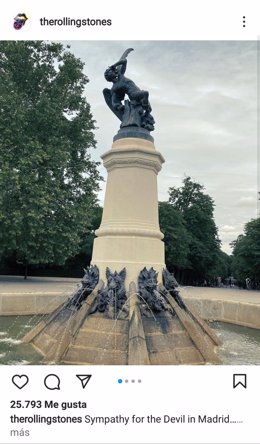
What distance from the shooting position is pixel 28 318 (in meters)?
13.9

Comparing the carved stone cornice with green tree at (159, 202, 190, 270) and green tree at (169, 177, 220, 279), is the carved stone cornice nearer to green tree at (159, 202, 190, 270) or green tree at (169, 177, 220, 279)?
Answer: green tree at (159, 202, 190, 270)

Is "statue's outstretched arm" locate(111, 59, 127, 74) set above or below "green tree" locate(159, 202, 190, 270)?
above

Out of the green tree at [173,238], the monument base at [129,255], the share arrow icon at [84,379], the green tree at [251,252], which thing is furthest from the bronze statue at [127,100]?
the green tree at [251,252]

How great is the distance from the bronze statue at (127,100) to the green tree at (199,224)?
110 ft

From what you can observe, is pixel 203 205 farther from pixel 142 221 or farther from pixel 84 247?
pixel 142 221

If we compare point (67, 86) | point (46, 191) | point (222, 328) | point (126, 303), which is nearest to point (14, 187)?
point (46, 191)

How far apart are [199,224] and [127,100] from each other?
121ft

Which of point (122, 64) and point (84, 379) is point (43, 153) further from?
point (84, 379)

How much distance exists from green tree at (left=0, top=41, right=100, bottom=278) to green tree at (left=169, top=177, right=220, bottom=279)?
1874 centimetres

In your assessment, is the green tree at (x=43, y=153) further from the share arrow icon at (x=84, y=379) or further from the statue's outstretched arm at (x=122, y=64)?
the share arrow icon at (x=84, y=379)

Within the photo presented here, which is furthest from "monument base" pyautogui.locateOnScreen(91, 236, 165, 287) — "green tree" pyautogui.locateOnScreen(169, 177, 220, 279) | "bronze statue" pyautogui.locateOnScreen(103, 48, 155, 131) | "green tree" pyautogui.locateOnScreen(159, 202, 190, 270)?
"green tree" pyautogui.locateOnScreen(169, 177, 220, 279)

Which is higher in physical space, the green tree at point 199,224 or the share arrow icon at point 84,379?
the green tree at point 199,224

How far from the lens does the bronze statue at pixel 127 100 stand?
10234 millimetres

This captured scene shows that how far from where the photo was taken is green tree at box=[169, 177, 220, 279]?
44.1 m
